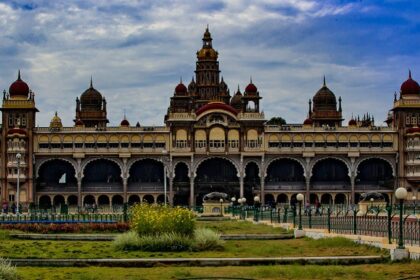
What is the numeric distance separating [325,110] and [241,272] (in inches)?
3601

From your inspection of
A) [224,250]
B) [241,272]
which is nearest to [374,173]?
[224,250]

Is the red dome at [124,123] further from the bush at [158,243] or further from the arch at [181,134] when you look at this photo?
the bush at [158,243]

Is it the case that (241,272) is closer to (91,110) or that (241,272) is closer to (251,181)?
(251,181)

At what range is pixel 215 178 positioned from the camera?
323 ft

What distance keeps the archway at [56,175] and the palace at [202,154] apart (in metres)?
0.16

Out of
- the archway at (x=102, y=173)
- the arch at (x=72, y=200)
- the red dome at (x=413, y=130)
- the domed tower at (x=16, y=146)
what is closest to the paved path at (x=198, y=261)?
the domed tower at (x=16, y=146)

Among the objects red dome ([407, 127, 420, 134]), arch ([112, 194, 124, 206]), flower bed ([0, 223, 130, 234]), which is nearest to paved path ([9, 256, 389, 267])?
flower bed ([0, 223, 130, 234])

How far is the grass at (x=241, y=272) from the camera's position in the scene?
19.7m

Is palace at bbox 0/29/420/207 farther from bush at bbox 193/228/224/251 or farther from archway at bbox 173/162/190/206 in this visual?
bush at bbox 193/228/224/251

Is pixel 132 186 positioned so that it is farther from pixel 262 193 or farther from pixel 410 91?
pixel 410 91

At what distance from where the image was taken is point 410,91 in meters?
98.6

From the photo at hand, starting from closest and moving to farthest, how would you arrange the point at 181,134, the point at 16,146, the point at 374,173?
the point at 16,146 < the point at 181,134 < the point at 374,173

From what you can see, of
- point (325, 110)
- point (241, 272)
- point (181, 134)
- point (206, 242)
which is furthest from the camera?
point (325, 110)

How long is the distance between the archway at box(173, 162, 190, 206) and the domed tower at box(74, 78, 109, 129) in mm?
16888
